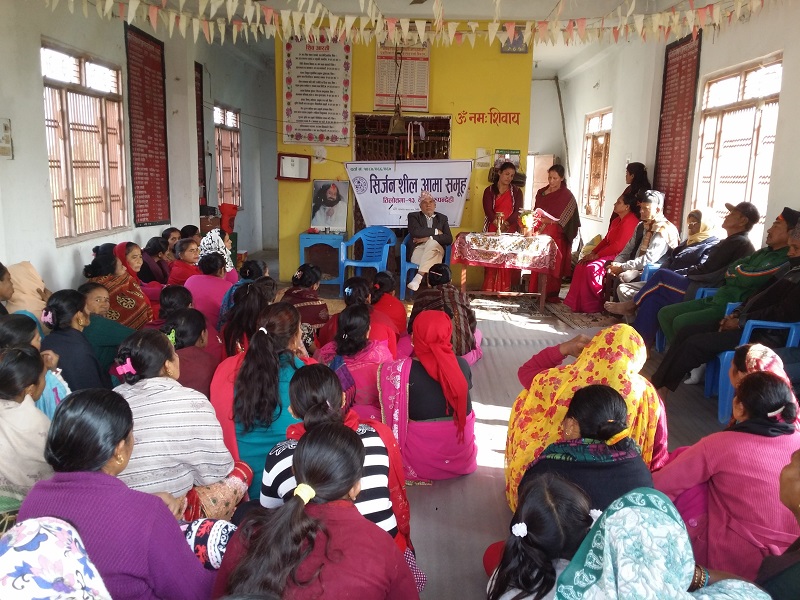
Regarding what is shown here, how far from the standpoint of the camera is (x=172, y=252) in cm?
584

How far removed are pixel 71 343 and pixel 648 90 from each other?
6.42 meters

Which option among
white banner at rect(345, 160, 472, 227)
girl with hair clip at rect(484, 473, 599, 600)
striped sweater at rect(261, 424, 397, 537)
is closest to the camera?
girl with hair clip at rect(484, 473, 599, 600)

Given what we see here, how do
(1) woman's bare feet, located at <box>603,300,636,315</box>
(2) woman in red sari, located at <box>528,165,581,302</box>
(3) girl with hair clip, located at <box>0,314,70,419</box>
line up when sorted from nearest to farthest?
(3) girl with hair clip, located at <box>0,314,70,419</box>
(1) woman's bare feet, located at <box>603,300,636,315</box>
(2) woman in red sari, located at <box>528,165,581,302</box>

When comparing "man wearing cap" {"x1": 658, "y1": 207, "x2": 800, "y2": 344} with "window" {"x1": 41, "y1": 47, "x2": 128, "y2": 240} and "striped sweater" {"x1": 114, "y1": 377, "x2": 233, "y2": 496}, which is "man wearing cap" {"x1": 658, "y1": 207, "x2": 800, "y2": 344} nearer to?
"striped sweater" {"x1": 114, "y1": 377, "x2": 233, "y2": 496}

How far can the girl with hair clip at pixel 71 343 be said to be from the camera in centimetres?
282

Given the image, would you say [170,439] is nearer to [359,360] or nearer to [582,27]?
[359,360]

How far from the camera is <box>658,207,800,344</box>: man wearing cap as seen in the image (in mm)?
4074

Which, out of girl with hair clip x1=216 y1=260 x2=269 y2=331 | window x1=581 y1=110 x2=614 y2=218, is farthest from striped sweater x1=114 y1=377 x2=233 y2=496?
window x1=581 y1=110 x2=614 y2=218

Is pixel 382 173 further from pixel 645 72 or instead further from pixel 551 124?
pixel 551 124

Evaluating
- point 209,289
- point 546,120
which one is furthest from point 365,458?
point 546,120

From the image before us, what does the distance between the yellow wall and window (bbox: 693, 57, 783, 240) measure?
2180 mm

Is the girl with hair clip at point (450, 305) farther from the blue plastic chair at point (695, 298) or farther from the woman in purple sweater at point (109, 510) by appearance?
the woman in purple sweater at point (109, 510)

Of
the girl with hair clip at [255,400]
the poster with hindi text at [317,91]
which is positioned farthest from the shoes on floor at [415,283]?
the girl with hair clip at [255,400]

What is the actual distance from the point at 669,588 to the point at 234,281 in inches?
152
